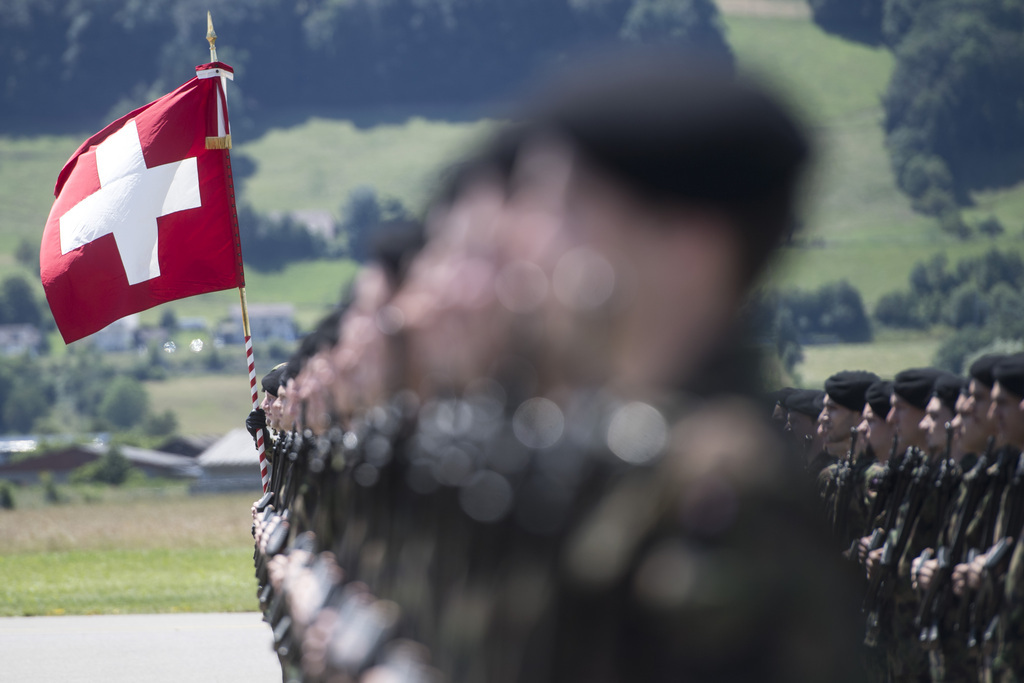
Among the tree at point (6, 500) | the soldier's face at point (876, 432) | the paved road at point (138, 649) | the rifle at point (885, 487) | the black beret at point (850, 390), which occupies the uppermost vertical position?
the black beret at point (850, 390)

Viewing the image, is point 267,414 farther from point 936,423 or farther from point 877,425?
point 936,423

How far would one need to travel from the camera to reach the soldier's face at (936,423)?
5.21m

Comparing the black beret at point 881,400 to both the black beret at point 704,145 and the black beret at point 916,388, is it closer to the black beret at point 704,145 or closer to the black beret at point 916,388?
the black beret at point 916,388

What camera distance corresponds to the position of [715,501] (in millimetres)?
1592

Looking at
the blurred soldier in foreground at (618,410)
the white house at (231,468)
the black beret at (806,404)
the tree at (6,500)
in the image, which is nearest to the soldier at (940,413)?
the black beret at (806,404)

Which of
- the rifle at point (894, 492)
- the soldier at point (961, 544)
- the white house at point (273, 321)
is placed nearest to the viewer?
the soldier at point (961, 544)

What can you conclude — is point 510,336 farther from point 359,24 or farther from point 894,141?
point 359,24

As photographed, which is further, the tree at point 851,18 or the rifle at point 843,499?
the tree at point 851,18

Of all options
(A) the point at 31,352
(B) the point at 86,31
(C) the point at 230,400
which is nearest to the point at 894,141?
(C) the point at 230,400

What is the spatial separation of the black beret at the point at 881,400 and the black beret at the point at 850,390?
28 centimetres

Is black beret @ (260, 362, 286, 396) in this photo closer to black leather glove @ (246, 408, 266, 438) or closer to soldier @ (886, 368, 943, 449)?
black leather glove @ (246, 408, 266, 438)

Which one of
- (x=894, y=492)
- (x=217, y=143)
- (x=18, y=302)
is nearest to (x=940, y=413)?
(x=894, y=492)

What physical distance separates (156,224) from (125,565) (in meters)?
9.79

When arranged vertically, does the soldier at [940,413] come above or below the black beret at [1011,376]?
below
